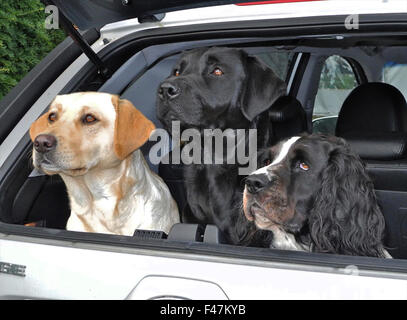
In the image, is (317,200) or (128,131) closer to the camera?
(317,200)

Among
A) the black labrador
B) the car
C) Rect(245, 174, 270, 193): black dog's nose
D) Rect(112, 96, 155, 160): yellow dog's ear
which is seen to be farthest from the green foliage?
Rect(245, 174, 270, 193): black dog's nose

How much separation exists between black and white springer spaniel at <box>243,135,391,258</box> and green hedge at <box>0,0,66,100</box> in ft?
12.4

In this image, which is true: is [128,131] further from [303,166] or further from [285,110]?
[285,110]

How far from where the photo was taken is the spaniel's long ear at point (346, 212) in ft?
7.90

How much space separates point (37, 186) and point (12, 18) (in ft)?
10.2

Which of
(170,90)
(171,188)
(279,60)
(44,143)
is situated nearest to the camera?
(44,143)

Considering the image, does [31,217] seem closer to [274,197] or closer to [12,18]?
[274,197]

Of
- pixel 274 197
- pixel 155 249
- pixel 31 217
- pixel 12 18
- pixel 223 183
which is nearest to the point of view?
pixel 155 249

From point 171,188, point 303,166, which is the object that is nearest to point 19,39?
point 171,188

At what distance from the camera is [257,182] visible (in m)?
2.30

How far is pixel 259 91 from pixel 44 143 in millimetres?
1201

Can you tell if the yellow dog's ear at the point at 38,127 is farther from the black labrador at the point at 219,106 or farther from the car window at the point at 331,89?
the car window at the point at 331,89

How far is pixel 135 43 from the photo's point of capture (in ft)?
9.66
